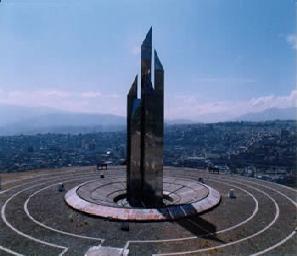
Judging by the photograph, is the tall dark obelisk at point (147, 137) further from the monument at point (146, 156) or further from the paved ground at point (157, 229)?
the paved ground at point (157, 229)

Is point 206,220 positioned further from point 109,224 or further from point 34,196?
point 34,196

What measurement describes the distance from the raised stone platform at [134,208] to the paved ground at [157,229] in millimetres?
829

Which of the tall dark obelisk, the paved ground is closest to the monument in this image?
the tall dark obelisk

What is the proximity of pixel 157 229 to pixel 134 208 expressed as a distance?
411cm

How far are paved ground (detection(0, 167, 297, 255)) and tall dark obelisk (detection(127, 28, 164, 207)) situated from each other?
6.04m

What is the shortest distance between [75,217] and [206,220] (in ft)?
35.8

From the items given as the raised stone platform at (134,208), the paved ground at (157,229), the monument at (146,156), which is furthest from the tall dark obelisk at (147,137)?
the paved ground at (157,229)

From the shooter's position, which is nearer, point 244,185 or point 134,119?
point 134,119

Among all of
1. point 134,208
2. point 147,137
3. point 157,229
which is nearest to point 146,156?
point 147,137

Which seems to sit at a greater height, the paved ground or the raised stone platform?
the raised stone platform

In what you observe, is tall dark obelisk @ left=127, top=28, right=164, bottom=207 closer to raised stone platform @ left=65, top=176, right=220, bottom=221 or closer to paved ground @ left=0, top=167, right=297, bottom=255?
raised stone platform @ left=65, top=176, right=220, bottom=221

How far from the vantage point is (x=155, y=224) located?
29.0 metres

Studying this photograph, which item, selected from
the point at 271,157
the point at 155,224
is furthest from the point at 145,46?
the point at 271,157

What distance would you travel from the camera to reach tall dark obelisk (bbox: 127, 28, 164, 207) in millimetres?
34781
